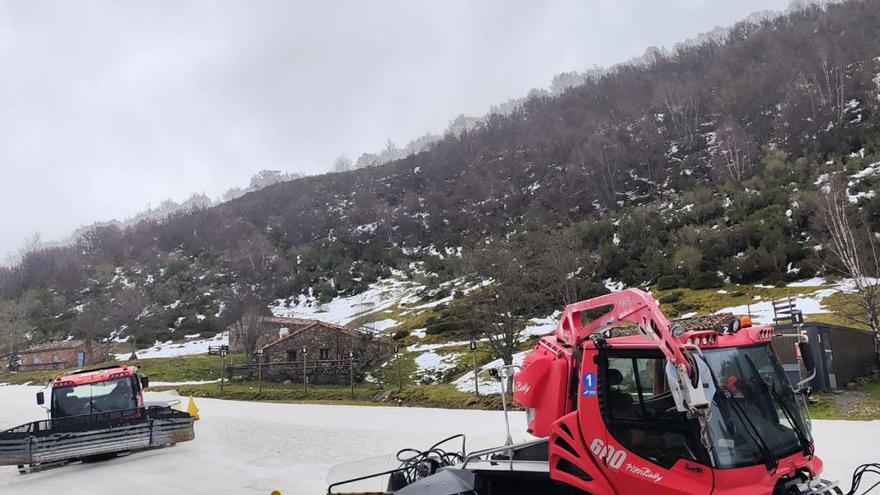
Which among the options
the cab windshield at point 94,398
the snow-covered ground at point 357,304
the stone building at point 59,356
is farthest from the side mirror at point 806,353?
the stone building at point 59,356

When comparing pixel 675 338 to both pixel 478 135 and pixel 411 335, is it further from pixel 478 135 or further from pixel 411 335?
pixel 478 135

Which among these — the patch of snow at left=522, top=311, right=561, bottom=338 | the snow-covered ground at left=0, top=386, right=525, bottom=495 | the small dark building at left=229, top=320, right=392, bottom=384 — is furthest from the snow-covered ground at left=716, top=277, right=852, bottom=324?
the small dark building at left=229, top=320, right=392, bottom=384

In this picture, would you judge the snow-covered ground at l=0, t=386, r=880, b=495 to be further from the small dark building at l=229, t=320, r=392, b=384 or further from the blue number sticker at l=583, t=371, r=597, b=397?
the small dark building at l=229, t=320, r=392, b=384

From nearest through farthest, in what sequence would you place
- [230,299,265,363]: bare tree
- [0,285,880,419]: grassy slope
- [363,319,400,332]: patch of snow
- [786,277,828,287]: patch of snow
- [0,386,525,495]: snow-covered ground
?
1. [0,386,525,495]: snow-covered ground
2. [0,285,880,419]: grassy slope
3. [786,277,828,287]: patch of snow
4. [230,299,265,363]: bare tree
5. [363,319,400,332]: patch of snow

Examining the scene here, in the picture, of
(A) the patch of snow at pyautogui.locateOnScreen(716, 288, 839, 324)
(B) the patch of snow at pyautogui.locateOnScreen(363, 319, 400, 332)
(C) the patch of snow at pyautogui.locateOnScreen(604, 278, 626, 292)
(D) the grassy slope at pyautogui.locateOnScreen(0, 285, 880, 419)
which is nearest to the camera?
(D) the grassy slope at pyautogui.locateOnScreen(0, 285, 880, 419)

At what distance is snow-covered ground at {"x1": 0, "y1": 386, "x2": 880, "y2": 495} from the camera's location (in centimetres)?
1068

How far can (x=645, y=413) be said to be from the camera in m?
4.88

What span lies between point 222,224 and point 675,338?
4135 inches

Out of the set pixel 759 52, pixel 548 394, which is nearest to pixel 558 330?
pixel 548 394

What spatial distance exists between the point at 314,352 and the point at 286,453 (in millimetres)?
23598

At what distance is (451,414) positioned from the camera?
21109 mm

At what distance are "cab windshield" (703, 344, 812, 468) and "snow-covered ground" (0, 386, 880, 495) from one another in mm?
3750

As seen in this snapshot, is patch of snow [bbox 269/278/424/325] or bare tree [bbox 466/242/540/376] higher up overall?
patch of snow [bbox 269/278/424/325]

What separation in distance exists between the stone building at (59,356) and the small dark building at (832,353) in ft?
191
